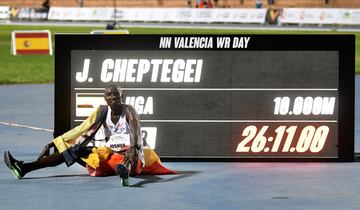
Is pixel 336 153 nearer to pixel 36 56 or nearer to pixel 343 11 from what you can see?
pixel 36 56

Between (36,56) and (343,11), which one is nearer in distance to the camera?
(36,56)

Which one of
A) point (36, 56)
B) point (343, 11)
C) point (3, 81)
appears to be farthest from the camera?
point (343, 11)

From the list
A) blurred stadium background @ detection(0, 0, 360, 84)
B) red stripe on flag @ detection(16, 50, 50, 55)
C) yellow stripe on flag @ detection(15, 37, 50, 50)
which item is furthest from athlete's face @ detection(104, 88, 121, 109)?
blurred stadium background @ detection(0, 0, 360, 84)

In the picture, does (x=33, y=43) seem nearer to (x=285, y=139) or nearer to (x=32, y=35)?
(x=32, y=35)

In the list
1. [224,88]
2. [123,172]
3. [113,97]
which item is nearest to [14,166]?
[113,97]

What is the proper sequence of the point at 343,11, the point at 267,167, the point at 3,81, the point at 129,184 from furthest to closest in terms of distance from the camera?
the point at 343,11
the point at 3,81
the point at 267,167
the point at 129,184

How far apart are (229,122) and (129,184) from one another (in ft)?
6.86

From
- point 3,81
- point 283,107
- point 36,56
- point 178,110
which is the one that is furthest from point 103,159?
point 36,56

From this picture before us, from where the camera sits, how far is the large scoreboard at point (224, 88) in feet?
44.4

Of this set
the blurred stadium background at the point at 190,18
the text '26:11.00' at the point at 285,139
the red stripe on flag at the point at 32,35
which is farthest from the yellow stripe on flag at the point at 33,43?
the text '26:11.00' at the point at 285,139

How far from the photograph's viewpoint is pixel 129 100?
13562mm

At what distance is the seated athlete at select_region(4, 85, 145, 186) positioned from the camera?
1216cm

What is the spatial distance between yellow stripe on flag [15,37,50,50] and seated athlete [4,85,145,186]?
99.4 feet

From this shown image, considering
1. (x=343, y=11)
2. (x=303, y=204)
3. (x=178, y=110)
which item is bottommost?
(x=303, y=204)
